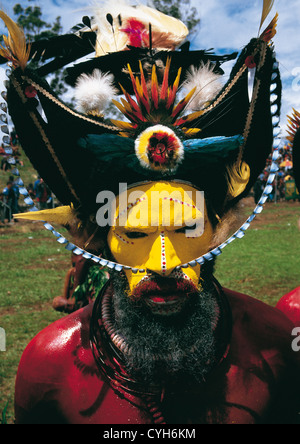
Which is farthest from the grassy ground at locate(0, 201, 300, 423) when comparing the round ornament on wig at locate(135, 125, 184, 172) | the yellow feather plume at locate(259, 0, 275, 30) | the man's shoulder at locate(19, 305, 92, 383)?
the man's shoulder at locate(19, 305, 92, 383)

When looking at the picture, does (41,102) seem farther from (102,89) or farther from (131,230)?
(131,230)

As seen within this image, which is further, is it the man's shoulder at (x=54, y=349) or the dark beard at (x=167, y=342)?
the man's shoulder at (x=54, y=349)

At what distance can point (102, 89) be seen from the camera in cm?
189

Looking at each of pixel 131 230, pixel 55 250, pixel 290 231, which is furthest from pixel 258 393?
pixel 290 231

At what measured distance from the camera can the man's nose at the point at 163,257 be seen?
65.3 inches

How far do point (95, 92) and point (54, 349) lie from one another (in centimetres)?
123

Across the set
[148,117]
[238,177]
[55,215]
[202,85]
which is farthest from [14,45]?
[238,177]

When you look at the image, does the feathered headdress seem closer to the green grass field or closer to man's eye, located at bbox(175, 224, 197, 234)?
man's eye, located at bbox(175, 224, 197, 234)

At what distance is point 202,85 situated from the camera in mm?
1896

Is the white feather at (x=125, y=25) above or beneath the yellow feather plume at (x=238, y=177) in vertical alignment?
above

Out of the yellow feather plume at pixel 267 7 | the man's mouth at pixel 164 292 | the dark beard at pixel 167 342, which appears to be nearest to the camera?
the yellow feather plume at pixel 267 7

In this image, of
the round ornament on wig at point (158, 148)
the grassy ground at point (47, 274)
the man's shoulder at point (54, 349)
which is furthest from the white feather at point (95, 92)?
the man's shoulder at point (54, 349)

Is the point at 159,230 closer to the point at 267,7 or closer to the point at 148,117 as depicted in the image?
the point at 148,117

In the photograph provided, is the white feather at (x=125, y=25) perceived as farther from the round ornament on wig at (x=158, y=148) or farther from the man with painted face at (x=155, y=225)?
the round ornament on wig at (x=158, y=148)
